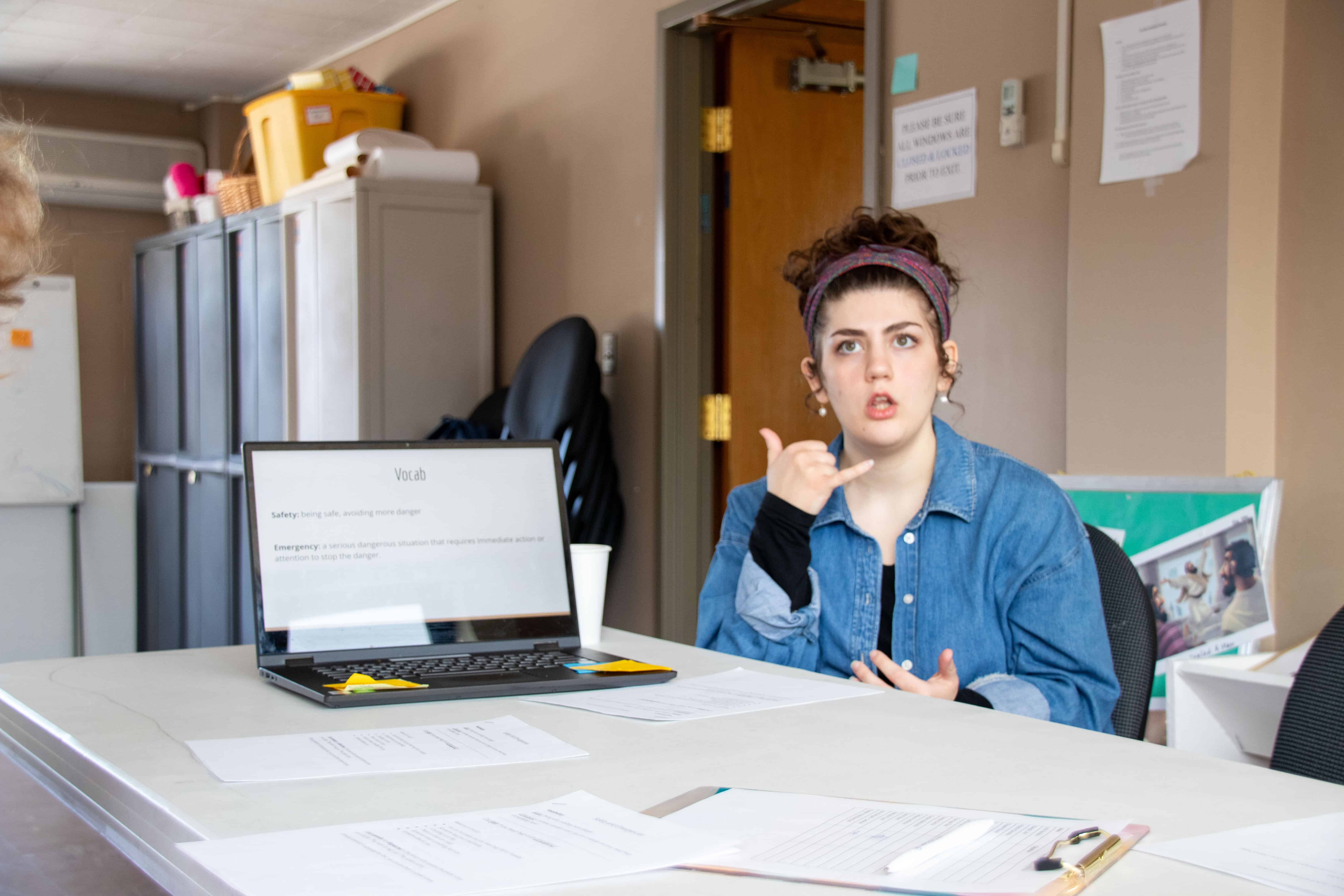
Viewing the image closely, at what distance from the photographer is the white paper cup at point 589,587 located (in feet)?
4.62

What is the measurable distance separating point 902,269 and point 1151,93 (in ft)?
2.87

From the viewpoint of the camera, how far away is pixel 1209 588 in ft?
6.77

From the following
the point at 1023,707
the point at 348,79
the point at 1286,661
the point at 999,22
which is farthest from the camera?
the point at 348,79

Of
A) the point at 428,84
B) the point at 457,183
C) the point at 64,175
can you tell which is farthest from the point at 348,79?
the point at 64,175

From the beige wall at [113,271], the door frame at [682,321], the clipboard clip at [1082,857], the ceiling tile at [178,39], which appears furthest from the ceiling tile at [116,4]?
the clipboard clip at [1082,857]

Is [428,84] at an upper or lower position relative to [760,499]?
upper

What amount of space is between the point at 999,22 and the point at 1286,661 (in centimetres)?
137

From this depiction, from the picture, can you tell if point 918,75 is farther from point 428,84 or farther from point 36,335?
point 36,335

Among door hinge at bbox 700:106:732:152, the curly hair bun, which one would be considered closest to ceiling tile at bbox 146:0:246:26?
door hinge at bbox 700:106:732:152

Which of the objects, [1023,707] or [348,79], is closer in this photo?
[1023,707]

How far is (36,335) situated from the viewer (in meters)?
4.84

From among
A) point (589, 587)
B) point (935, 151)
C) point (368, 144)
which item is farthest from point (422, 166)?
point (589, 587)

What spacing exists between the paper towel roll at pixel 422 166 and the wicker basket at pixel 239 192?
37.7 inches

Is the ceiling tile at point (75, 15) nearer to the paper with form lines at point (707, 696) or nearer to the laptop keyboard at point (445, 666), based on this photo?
the laptop keyboard at point (445, 666)
